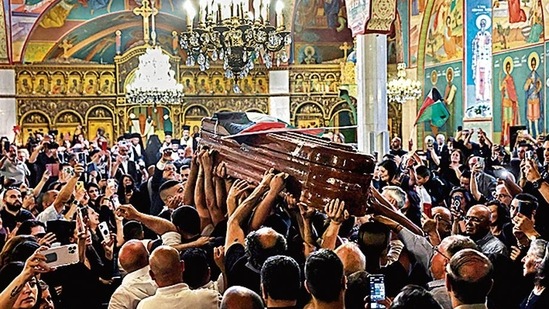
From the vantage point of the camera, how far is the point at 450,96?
16703 mm

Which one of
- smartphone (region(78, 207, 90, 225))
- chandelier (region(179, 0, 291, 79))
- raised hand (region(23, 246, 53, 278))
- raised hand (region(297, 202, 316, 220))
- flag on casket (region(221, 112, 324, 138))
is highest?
chandelier (region(179, 0, 291, 79))

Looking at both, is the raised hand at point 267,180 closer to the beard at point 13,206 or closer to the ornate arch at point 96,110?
the beard at point 13,206

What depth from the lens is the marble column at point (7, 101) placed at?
56.0 feet

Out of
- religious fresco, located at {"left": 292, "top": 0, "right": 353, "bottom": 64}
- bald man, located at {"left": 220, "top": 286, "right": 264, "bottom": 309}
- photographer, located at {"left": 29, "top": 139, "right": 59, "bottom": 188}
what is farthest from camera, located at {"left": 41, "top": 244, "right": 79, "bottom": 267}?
religious fresco, located at {"left": 292, "top": 0, "right": 353, "bottom": 64}

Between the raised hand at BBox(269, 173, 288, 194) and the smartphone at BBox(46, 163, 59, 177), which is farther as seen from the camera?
the smartphone at BBox(46, 163, 59, 177)

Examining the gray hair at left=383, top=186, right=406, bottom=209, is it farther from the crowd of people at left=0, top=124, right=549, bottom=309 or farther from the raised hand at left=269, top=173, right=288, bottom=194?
the raised hand at left=269, top=173, right=288, bottom=194

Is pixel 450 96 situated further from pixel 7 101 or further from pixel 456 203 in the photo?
pixel 456 203

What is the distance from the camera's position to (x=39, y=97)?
17766 mm

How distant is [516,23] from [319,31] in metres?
6.51

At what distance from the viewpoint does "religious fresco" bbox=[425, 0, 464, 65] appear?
16266 millimetres

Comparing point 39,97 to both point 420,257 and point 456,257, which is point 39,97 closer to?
point 420,257

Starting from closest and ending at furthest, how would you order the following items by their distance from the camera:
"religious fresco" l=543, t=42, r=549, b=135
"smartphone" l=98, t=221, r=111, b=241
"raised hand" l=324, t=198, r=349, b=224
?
"raised hand" l=324, t=198, r=349, b=224 < "smartphone" l=98, t=221, r=111, b=241 < "religious fresco" l=543, t=42, r=549, b=135

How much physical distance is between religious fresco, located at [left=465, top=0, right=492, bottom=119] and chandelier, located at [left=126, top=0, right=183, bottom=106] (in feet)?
22.1

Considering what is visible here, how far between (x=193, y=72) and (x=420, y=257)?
48.9ft
